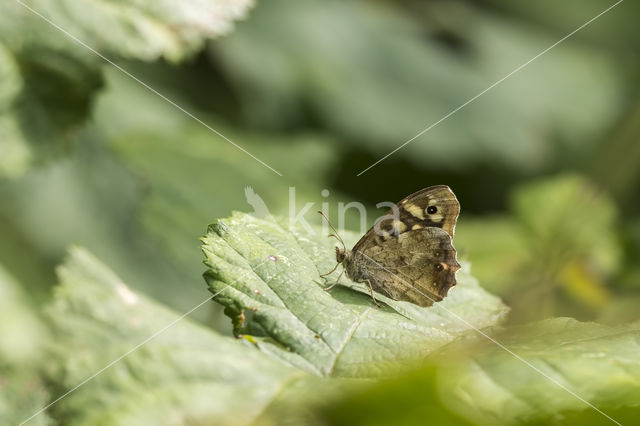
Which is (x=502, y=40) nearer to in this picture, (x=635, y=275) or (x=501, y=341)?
(x=635, y=275)

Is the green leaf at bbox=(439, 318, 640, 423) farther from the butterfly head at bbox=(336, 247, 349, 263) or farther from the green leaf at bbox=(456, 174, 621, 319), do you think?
the green leaf at bbox=(456, 174, 621, 319)

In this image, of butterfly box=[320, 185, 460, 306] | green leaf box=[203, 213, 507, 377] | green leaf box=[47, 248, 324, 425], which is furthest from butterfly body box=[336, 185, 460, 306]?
green leaf box=[47, 248, 324, 425]

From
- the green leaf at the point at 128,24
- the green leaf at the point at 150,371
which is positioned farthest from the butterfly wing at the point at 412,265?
the green leaf at the point at 128,24

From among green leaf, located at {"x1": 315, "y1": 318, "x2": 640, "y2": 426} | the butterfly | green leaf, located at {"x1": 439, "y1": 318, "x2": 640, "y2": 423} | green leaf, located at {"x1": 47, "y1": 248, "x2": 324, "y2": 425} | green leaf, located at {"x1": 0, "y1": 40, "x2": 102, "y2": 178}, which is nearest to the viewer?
green leaf, located at {"x1": 315, "y1": 318, "x2": 640, "y2": 426}

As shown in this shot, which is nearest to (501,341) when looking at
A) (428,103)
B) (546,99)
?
(428,103)

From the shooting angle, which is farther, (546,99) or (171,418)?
(546,99)
